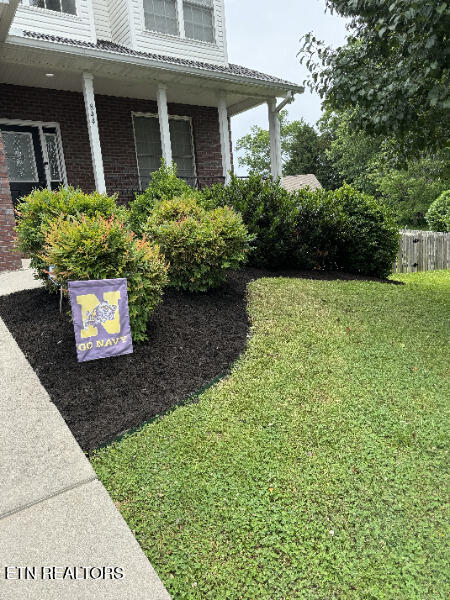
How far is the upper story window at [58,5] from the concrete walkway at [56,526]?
954 cm

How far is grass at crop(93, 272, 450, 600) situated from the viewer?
2.14 meters

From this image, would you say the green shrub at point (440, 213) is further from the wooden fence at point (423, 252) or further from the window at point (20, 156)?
the window at point (20, 156)

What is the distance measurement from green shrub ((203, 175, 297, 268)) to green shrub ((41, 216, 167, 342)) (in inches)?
130

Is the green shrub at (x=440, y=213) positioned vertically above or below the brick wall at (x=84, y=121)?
below

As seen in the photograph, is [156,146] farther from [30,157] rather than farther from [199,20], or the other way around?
[199,20]

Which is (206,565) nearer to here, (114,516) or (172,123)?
(114,516)

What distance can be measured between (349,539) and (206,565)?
802 mm

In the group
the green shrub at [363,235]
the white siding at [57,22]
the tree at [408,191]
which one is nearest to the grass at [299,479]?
the green shrub at [363,235]

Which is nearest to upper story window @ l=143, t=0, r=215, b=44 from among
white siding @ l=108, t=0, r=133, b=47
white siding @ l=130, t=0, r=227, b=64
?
white siding @ l=130, t=0, r=227, b=64

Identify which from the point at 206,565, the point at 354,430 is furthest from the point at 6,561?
the point at 354,430

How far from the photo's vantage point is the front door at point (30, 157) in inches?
368

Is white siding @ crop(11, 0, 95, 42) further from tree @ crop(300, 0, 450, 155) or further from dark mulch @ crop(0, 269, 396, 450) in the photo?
dark mulch @ crop(0, 269, 396, 450)

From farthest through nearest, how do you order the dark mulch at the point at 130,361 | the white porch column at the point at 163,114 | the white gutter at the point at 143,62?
the white porch column at the point at 163,114, the white gutter at the point at 143,62, the dark mulch at the point at 130,361

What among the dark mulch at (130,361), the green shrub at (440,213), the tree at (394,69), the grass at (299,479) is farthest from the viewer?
the green shrub at (440,213)
